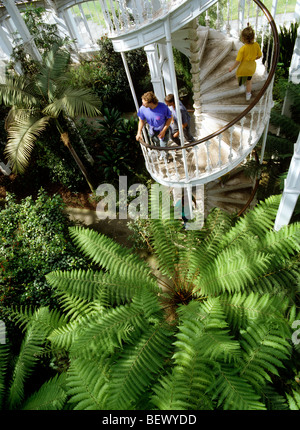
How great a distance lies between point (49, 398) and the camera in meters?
3.19

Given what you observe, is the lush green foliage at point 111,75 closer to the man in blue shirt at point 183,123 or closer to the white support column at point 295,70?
the man in blue shirt at point 183,123

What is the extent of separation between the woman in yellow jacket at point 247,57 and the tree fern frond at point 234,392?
168 inches

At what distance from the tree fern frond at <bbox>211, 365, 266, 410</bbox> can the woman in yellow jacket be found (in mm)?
4263

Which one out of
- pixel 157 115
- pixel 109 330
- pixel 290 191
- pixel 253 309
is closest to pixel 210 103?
pixel 157 115

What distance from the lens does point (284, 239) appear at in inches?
132

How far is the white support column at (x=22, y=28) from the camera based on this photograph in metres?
6.02

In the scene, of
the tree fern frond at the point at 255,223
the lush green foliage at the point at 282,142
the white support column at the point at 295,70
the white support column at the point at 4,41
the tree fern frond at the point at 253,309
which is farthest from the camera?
the white support column at the point at 4,41

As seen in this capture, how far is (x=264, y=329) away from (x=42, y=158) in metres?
6.37

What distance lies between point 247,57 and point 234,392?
4.54 meters

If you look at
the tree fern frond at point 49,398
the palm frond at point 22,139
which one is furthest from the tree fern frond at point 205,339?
→ the palm frond at point 22,139

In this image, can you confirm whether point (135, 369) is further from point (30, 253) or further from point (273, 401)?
point (30, 253)

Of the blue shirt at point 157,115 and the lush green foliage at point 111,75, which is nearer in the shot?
the blue shirt at point 157,115

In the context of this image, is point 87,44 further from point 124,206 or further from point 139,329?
point 139,329

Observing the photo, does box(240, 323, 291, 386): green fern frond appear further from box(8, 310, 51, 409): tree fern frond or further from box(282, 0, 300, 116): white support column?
box(282, 0, 300, 116): white support column
